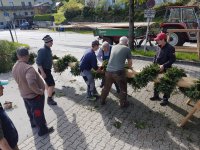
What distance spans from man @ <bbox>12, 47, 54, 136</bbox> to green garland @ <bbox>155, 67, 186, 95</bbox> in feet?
9.40

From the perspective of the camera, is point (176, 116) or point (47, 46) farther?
point (47, 46)

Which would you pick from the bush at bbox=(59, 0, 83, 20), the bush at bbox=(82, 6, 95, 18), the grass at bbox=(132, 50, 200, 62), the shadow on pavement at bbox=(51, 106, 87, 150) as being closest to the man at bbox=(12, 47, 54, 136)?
the shadow on pavement at bbox=(51, 106, 87, 150)

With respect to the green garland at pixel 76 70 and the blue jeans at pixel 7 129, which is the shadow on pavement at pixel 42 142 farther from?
the green garland at pixel 76 70

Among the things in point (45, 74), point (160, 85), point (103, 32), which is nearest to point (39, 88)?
point (45, 74)

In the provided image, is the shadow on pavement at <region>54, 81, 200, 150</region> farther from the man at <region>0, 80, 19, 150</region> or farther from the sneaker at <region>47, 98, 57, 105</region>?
the man at <region>0, 80, 19, 150</region>

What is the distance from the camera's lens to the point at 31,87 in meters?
4.99

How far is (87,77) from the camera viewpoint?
7.23 meters

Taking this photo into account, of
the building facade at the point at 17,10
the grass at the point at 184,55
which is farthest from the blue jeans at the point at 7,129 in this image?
the building facade at the point at 17,10

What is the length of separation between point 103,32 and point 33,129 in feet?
35.9

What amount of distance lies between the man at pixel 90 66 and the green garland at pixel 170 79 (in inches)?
78.4

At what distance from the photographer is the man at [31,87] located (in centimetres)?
492

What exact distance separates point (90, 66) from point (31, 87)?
2471 millimetres

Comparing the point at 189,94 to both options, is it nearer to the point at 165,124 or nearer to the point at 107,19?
the point at 165,124

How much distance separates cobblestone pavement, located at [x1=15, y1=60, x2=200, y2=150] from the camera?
204 inches
